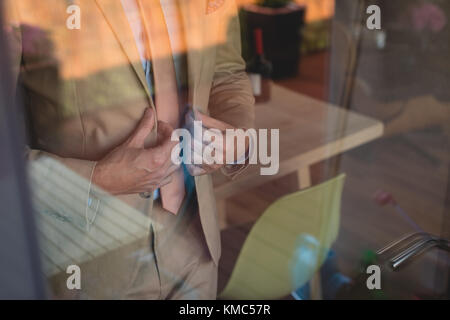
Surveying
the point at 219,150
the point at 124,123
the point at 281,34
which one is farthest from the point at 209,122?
the point at 281,34

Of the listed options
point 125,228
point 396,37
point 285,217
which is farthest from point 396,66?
point 125,228

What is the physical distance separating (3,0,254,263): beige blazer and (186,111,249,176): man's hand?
0.05 ft

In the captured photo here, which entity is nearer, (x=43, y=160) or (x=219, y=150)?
(x=43, y=160)

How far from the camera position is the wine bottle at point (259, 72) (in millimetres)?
1080

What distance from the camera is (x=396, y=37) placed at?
62.3 inches

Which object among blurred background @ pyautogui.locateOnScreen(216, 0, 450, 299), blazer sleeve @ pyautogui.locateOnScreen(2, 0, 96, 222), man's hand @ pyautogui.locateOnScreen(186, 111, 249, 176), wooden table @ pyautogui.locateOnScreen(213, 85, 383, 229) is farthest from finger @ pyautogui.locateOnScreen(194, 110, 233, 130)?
blurred background @ pyautogui.locateOnScreen(216, 0, 450, 299)

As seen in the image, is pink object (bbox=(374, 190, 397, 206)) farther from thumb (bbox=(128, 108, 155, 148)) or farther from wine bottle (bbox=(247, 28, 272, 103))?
thumb (bbox=(128, 108, 155, 148))

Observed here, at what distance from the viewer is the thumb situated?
846mm

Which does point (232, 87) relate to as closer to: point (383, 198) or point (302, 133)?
point (302, 133)

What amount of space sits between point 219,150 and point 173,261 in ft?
0.80

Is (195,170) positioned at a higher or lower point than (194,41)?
lower

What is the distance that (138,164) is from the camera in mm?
861

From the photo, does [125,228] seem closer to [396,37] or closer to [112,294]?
[112,294]
